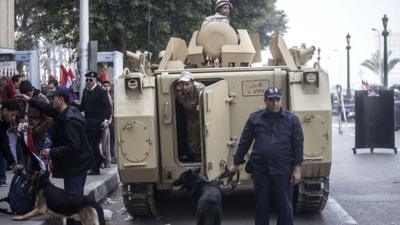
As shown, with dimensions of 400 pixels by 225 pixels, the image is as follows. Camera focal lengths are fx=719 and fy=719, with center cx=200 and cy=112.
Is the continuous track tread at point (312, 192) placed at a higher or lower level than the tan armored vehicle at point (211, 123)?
lower

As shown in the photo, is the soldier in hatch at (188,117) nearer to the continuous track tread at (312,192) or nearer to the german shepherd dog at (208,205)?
the continuous track tread at (312,192)

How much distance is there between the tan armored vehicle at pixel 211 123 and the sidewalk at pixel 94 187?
3.98 ft

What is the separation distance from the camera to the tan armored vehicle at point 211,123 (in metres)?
8.73

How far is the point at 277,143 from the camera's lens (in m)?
7.45

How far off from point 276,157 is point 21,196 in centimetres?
316

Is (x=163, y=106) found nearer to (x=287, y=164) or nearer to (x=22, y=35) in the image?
(x=287, y=164)

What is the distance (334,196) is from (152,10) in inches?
504

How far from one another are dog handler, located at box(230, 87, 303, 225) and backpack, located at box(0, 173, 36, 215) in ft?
9.02

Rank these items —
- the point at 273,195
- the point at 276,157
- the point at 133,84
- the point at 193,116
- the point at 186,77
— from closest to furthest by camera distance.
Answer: the point at 276,157 < the point at 273,195 < the point at 186,77 < the point at 133,84 < the point at 193,116

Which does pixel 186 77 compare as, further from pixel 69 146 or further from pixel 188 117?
pixel 69 146

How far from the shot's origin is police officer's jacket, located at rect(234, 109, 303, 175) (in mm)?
7434

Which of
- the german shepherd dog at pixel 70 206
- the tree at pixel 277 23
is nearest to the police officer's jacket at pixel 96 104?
the german shepherd dog at pixel 70 206

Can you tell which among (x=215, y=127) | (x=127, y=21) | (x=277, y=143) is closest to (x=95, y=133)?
(x=215, y=127)

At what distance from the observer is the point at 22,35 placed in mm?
39875
